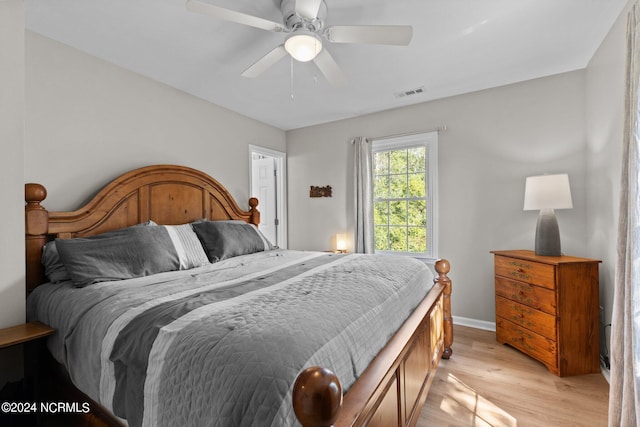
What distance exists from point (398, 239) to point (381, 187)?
2.40 feet

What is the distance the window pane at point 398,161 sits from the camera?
12.7 feet

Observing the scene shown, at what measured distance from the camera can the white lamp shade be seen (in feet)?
8.41

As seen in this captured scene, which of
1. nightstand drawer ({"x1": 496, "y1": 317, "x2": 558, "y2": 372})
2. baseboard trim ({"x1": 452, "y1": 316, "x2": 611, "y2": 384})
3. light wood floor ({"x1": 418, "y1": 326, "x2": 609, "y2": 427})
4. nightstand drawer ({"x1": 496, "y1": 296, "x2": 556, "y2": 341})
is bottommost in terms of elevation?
light wood floor ({"x1": 418, "y1": 326, "x2": 609, "y2": 427})

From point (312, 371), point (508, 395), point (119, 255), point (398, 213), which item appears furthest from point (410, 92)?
point (312, 371)

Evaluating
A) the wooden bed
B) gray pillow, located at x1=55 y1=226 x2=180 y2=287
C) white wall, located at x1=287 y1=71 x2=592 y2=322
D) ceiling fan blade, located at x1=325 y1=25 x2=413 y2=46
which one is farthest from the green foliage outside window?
gray pillow, located at x1=55 y1=226 x2=180 y2=287

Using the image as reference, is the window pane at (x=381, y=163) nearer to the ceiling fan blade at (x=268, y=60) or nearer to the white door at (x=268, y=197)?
the white door at (x=268, y=197)

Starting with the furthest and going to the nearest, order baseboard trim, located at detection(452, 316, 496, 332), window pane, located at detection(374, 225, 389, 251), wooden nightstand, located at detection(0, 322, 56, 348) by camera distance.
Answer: window pane, located at detection(374, 225, 389, 251)
baseboard trim, located at detection(452, 316, 496, 332)
wooden nightstand, located at detection(0, 322, 56, 348)

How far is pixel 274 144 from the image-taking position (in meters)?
4.54

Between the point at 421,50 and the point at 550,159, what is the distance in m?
1.75

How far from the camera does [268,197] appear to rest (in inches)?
188

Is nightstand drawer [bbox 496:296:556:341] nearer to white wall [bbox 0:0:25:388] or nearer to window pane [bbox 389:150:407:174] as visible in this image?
window pane [bbox 389:150:407:174]

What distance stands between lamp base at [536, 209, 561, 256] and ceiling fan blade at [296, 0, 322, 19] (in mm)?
2526

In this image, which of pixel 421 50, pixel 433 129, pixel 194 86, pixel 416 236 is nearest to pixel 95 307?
pixel 194 86

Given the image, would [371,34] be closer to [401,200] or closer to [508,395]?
[401,200]
